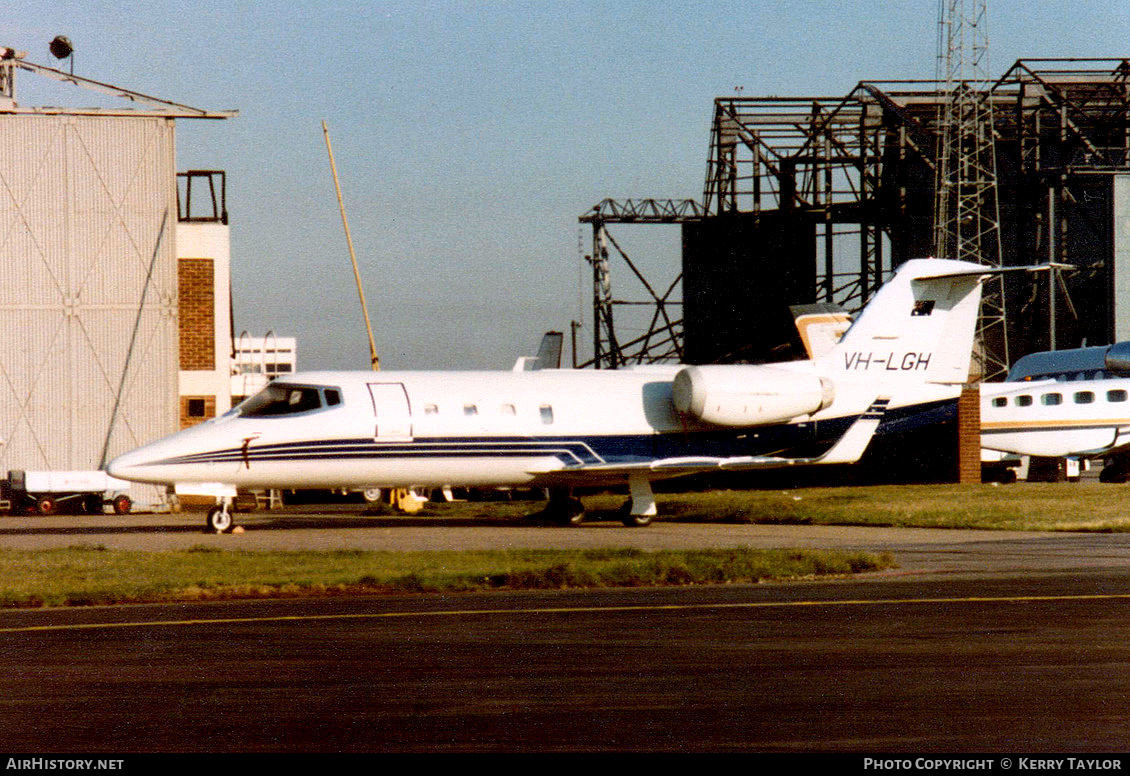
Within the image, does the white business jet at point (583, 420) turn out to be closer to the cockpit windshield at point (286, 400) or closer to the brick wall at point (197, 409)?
the cockpit windshield at point (286, 400)

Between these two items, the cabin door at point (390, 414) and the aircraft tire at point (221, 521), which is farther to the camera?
the cabin door at point (390, 414)

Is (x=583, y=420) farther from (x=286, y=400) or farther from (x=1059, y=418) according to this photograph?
(x=1059, y=418)

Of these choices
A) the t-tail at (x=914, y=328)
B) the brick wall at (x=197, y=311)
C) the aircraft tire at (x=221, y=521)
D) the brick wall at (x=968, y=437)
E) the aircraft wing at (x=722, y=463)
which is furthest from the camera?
the brick wall at (x=197, y=311)

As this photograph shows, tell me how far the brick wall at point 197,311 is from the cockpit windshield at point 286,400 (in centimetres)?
1587

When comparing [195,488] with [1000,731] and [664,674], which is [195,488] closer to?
[664,674]

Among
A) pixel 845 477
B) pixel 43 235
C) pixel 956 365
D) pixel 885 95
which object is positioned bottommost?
pixel 845 477

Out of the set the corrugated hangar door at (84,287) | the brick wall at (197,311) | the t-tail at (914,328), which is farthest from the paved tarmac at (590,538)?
the brick wall at (197,311)

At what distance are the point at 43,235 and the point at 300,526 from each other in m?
15.0

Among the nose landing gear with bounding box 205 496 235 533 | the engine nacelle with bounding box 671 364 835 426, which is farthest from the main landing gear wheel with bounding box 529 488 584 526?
the nose landing gear with bounding box 205 496 235 533

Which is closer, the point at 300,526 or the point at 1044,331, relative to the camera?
the point at 300,526

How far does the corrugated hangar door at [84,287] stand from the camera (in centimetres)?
3869

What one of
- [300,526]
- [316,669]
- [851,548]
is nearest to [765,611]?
[316,669]

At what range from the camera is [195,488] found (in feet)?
83.8

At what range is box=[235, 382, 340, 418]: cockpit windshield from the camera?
26.1m
